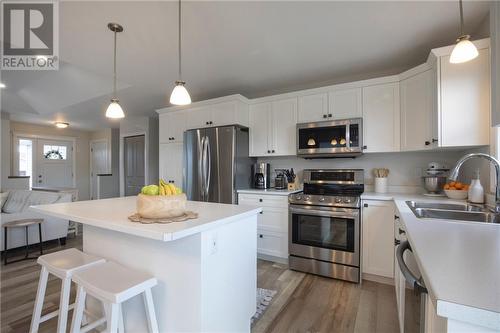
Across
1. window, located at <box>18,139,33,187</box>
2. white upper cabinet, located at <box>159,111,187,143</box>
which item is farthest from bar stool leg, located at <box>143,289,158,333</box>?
window, located at <box>18,139,33,187</box>

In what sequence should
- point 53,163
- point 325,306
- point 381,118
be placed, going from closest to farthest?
point 325,306
point 381,118
point 53,163

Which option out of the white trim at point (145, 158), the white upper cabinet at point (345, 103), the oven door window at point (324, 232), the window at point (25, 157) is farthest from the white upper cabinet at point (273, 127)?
the window at point (25, 157)

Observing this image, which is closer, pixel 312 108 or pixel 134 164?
pixel 312 108

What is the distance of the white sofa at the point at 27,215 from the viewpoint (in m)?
3.18

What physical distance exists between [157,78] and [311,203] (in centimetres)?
255

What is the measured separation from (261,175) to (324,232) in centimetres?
121

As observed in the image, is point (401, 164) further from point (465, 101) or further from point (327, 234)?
point (327, 234)

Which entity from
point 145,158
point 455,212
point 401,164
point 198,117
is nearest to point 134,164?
point 145,158

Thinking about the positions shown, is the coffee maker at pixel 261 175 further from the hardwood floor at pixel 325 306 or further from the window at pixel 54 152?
the window at pixel 54 152

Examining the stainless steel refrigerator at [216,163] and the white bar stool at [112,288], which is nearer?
the white bar stool at [112,288]

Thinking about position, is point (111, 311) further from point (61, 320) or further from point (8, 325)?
point (8, 325)

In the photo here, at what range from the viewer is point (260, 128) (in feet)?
11.1

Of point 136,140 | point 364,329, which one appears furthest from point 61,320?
point 136,140

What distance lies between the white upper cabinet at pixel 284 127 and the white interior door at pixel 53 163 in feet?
22.9
